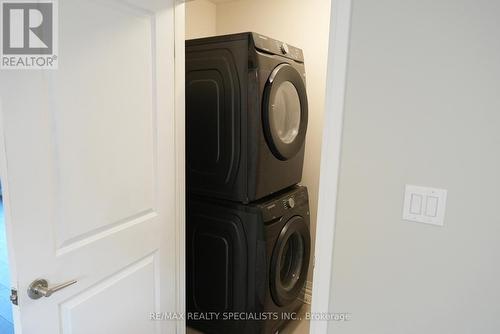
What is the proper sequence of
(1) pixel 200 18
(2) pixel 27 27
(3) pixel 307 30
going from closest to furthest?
1. (2) pixel 27 27
2. (3) pixel 307 30
3. (1) pixel 200 18

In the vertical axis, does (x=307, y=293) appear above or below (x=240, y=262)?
below

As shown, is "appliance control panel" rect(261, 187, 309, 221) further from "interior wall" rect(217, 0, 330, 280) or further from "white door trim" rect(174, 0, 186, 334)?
"white door trim" rect(174, 0, 186, 334)

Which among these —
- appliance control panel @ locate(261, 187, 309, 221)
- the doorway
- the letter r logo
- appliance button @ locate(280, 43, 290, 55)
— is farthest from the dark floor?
appliance button @ locate(280, 43, 290, 55)

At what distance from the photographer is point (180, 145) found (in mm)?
1504

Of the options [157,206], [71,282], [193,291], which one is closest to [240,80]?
[157,206]

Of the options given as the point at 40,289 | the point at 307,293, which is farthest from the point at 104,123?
the point at 307,293

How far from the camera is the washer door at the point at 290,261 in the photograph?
6.01ft

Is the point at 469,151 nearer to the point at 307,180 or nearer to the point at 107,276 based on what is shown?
the point at 107,276

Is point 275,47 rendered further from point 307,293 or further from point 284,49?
point 307,293

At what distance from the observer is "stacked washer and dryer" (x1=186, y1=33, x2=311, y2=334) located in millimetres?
1642

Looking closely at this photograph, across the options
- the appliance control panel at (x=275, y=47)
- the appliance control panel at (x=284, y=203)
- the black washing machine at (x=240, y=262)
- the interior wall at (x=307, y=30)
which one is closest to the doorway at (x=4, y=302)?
the black washing machine at (x=240, y=262)

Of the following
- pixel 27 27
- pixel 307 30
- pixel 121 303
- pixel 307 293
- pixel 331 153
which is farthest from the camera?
pixel 307 293

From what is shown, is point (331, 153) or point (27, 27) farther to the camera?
point (331, 153)

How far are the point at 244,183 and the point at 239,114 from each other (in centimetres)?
37
